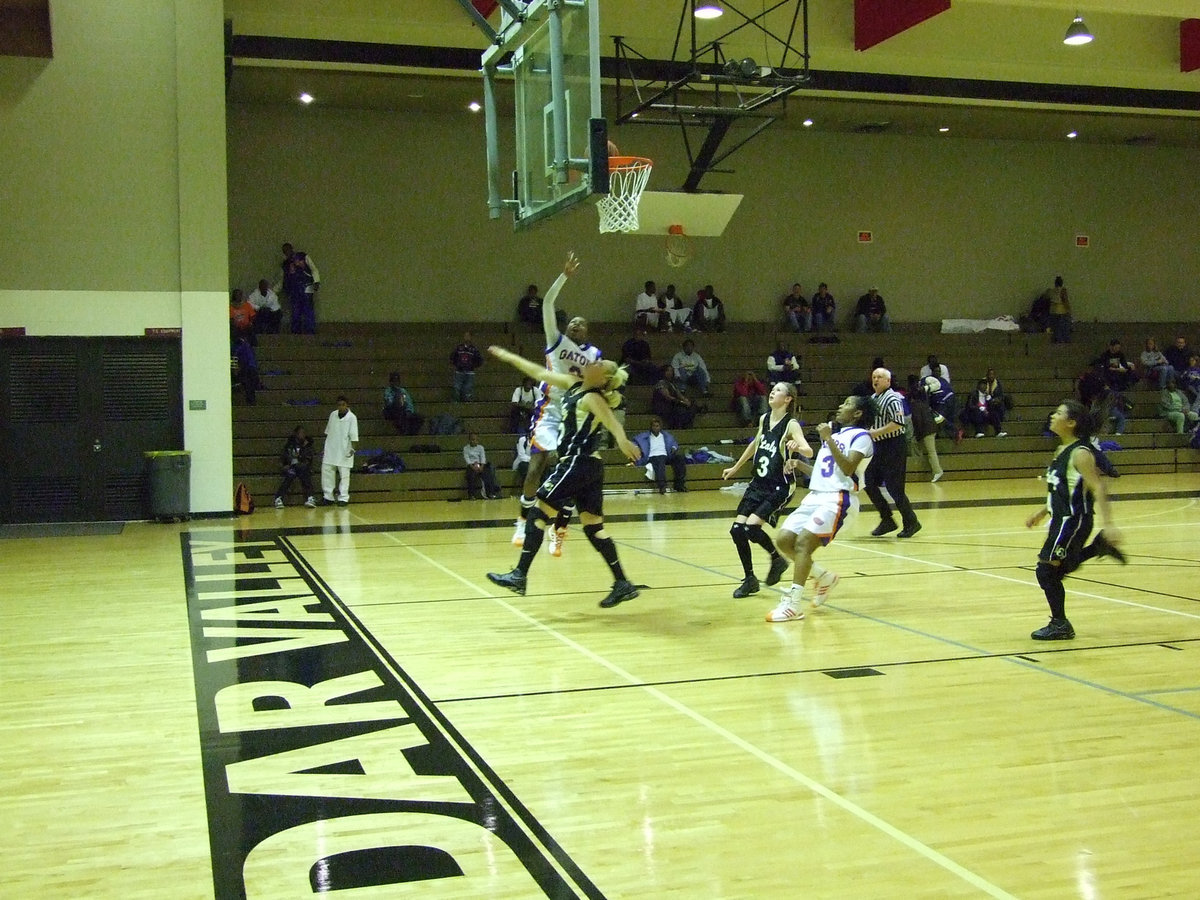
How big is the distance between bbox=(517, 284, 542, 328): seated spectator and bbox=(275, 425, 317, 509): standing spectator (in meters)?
6.76

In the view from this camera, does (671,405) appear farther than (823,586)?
Yes

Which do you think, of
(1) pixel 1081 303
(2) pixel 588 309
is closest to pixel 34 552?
(2) pixel 588 309

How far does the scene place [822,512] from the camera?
798cm

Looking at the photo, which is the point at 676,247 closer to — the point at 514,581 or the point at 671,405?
the point at 671,405

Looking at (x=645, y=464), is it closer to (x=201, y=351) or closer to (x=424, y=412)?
(x=424, y=412)

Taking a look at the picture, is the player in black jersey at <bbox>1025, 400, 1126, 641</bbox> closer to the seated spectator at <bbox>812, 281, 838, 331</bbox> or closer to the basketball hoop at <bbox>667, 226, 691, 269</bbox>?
the basketball hoop at <bbox>667, 226, 691, 269</bbox>

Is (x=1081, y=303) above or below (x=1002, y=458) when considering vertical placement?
above

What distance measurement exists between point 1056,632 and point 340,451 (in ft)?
41.1

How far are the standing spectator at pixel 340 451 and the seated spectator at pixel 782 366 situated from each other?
26.2ft

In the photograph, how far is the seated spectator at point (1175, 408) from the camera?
23.0 metres

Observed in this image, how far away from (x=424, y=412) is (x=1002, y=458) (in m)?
10.4

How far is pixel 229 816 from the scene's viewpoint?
424 centimetres

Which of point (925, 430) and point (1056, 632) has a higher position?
point (925, 430)

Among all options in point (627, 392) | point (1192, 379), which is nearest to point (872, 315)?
point (1192, 379)
